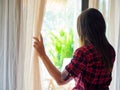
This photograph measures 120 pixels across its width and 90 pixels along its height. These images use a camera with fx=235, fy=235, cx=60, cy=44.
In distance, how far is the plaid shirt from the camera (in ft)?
4.88

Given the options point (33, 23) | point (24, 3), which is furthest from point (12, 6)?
point (33, 23)

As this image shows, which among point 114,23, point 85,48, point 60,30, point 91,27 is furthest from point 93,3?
point 85,48

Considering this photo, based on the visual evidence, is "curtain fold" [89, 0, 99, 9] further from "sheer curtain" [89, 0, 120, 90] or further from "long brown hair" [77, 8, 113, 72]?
"long brown hair" [77, 8, 113, 72]

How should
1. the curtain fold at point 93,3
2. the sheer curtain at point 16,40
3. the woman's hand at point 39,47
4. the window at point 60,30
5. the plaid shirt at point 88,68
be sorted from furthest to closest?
the curtain fold at point 93,3 < the window at point 60,30 < the sheer curtain at point 16,40 < the woman's hand at point 39,47 < the plaid shirt at point 88,68

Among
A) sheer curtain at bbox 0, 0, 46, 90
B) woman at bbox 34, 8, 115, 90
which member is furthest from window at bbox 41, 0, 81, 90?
woman at bbox 34, 8, 115, 90

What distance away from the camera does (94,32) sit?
5.11 ft

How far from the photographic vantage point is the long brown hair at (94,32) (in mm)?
1544

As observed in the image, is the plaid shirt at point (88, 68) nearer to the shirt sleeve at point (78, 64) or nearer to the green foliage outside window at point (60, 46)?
the shirt sleeve at point (78, 64)

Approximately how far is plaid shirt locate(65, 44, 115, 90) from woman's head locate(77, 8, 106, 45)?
0.21 ft

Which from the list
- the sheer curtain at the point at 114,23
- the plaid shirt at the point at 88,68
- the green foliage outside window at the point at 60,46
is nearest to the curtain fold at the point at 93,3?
the sheer curtain at the point at 114,23

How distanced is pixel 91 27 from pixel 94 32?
0.13 feet

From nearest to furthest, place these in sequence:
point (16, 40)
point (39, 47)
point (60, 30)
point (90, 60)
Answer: point (90, 60) < point (39, 47) < point (16, 40) < point (60, 30)

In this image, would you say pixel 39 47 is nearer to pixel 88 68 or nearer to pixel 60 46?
pixel 88 68

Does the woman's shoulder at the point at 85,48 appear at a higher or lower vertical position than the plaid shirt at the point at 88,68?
higher
